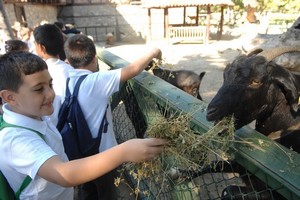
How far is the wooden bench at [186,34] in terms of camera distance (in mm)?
20250

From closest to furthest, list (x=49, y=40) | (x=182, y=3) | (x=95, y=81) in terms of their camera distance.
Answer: (x=95, y=81)
(x=49, y=40)
(x=182, y=3)

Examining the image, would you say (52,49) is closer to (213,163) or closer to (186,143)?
(213,163)

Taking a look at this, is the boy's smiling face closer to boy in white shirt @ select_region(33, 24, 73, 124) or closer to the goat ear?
boy in white shirt @ select_region(33, 24, 73, 124)

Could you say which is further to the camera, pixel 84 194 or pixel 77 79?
pixel 84 194

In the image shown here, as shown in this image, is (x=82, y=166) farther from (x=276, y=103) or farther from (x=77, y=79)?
(x=276, y=103)

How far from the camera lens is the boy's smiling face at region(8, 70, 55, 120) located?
5.16 ft

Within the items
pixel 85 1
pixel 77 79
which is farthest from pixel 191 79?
pixel 85 1

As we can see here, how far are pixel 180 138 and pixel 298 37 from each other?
8.46 m

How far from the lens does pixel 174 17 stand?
26203 millimetres

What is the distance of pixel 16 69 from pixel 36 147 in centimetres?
48

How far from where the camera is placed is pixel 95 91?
92.5 inches

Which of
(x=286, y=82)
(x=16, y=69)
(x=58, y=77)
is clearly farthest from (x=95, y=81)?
(x=286, y=82)

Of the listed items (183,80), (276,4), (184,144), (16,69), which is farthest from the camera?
(276,4)

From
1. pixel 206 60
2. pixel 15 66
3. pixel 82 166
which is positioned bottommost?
pixel 206 60
